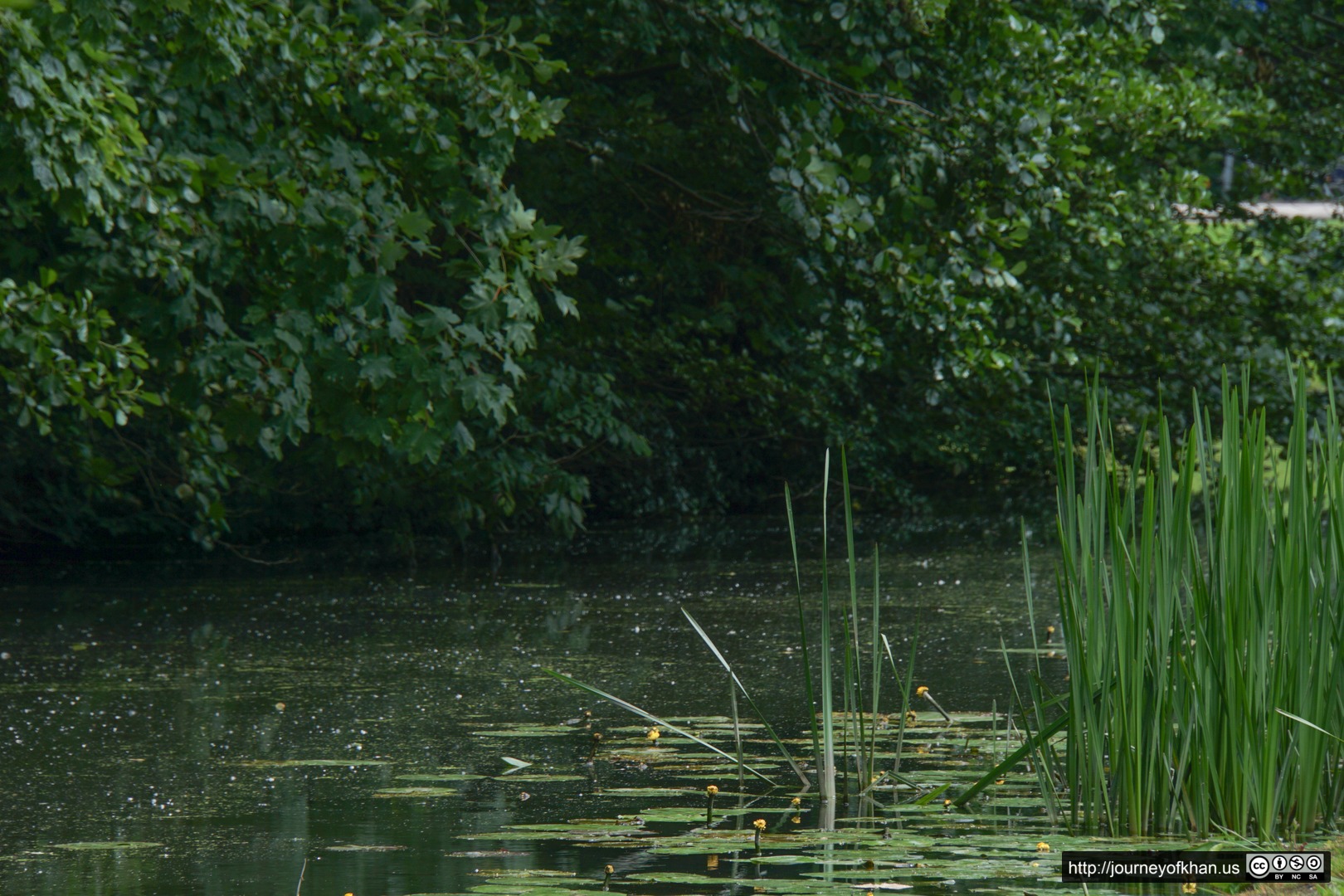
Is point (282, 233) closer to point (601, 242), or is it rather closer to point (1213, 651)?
point (601, 242)

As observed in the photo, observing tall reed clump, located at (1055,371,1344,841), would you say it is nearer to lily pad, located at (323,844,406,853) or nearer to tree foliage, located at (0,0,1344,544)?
lily pad, located at (323,844,406,853)

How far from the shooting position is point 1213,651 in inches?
120

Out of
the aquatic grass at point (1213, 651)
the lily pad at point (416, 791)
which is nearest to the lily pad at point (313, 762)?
the lily pad at point (416, 791)

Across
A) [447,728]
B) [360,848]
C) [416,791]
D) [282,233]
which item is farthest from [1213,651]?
[282,233]

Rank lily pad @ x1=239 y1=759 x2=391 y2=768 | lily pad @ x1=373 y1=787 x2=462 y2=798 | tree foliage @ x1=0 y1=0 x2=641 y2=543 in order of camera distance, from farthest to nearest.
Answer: tree foliage @ x1=0 y1=0 x2=641 y2=543 → lily pad @ x1=239 y1=759 x2=391 y2=768 → lily pad @ x1=373 y1=787 x2=462 y2=798

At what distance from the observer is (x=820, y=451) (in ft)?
38.9

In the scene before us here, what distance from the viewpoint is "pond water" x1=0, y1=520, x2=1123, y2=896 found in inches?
123

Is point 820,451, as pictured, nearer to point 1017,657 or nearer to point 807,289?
point 807,289

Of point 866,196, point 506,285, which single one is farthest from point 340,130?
point 866,196

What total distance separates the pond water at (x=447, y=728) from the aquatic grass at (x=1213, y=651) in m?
0.24

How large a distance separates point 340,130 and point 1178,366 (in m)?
5.74

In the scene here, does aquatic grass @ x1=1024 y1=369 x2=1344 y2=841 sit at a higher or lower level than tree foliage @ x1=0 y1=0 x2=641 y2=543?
lower

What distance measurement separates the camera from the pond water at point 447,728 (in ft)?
10.2

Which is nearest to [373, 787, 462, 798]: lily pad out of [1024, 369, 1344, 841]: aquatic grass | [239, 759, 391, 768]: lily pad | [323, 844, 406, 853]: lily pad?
[239, 759, 391, 768]: lily pad
